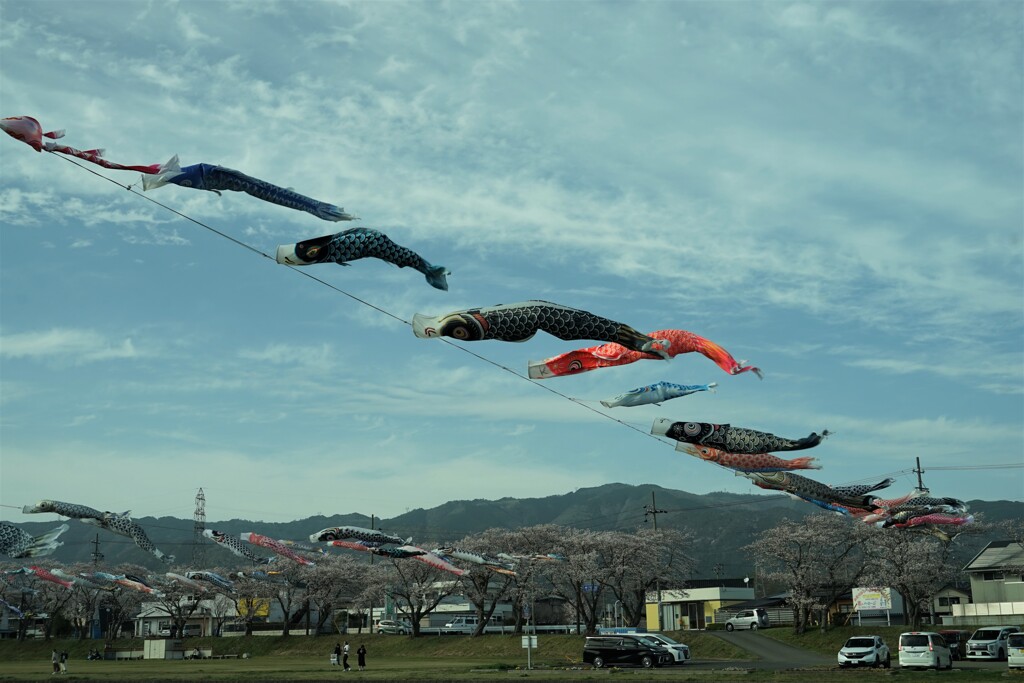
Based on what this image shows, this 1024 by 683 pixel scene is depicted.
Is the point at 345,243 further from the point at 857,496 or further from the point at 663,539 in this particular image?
the point at 663,539

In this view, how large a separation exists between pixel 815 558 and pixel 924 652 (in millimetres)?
29620

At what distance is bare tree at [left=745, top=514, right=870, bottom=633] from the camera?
61062mm

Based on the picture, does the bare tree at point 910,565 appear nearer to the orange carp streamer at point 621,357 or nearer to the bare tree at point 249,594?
the orange carp streamer at point 621,357

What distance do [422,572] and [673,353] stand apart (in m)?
59.8

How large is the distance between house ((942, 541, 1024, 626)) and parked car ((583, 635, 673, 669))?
30.5m

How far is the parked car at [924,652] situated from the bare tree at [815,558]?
2543 centimetres

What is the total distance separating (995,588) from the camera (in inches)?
2653

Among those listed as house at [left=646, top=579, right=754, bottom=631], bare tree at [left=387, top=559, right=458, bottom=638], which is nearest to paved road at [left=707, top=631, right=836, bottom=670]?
house at [left=646, top=579, right=754, bottom=631]

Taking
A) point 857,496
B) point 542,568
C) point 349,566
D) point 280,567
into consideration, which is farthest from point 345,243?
point 349,566

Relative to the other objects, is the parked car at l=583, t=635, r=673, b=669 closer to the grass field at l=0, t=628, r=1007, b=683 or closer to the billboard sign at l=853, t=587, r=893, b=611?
the grass field at l=0, t=628, r=1007, b=683

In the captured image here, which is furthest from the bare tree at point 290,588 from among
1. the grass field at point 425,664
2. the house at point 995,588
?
the house at point 995,588

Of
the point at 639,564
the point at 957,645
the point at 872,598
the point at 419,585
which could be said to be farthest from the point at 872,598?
the point at 419,585

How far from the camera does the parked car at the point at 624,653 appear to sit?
42.1 m

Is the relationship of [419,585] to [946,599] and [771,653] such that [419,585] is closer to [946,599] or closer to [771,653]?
[771,653]
